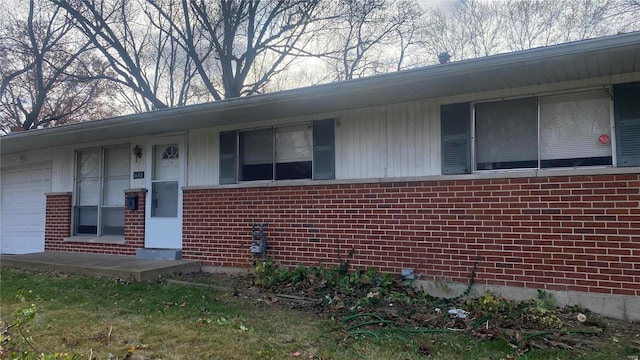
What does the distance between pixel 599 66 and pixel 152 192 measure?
7.37 metres

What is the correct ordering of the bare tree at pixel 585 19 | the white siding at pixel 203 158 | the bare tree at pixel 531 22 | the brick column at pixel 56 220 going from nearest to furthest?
the white siding at pixel 203 158
the brick column at pixel 56 220
the bare tree at pixel 585 19
the bare tree at pixel 531 22

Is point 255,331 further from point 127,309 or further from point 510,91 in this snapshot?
point 510,91

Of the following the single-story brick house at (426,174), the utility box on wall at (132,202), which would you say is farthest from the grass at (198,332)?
the utility box on wall at (132,202)

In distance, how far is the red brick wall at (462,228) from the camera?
452 centimetres

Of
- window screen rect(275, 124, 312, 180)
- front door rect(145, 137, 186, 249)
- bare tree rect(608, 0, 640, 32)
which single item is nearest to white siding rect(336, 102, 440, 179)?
window screen rect(275, 124, 312, 180)

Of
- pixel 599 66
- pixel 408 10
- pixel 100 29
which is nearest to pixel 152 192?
pixel 599 66

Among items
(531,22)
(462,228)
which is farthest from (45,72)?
(531,22)

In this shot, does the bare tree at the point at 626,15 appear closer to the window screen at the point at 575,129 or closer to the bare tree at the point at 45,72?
the window screen at the point at 575,129

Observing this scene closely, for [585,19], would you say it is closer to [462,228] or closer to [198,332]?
[462,228]

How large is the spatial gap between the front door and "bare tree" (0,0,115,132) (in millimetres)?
9290

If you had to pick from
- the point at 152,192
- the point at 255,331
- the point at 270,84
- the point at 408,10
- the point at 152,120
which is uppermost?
the point at 408,10

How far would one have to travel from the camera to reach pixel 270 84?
762 inches

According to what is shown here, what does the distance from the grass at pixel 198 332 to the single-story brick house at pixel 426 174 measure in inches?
56.4

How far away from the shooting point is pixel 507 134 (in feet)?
16.8
